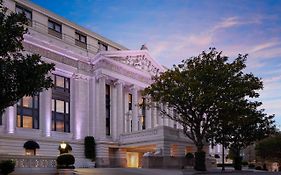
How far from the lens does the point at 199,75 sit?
4431 centimetres

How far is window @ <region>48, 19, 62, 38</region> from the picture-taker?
58375mm

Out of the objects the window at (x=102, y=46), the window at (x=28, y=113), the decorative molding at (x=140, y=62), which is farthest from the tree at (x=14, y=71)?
the window at (x=102, y=46)

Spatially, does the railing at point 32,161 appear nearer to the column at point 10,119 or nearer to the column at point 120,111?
the column at point 10,119

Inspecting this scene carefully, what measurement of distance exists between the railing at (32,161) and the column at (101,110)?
87.3 feet

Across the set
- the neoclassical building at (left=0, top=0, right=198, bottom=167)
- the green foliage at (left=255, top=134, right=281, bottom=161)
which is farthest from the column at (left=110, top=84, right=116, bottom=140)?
the green foliage at (left=255, top=134, right=281, bottom=161)

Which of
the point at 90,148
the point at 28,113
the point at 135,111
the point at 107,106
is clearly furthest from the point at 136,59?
the point at 28,113

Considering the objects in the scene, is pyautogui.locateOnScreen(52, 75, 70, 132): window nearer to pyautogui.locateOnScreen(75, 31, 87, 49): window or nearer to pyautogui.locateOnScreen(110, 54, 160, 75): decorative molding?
pyautogui.locateOnScreen(75, 31, 87, 49): window

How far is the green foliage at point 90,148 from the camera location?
57706 mm

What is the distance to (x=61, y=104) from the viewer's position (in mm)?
57875

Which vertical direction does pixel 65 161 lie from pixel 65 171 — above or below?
above

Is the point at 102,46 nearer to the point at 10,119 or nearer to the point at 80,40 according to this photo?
the point at 80,40

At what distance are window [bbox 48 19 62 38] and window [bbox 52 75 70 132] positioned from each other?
628 cm

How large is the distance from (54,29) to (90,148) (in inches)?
705

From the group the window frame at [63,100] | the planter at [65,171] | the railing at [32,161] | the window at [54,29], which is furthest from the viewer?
the window at [54,29]
